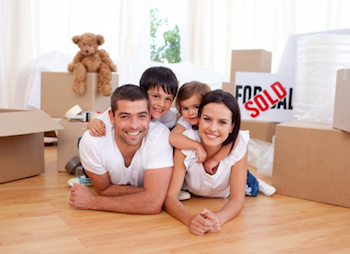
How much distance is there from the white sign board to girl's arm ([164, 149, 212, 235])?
1.23m

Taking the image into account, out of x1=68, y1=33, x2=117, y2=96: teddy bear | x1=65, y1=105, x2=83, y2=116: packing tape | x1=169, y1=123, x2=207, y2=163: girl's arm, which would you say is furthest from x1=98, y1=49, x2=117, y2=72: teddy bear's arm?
x1=169, y1=123, x2=207, y2=163: girl's arm

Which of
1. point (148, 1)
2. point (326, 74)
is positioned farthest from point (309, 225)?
point (148, 1)

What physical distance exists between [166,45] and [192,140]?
390cm

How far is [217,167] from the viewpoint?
137cm

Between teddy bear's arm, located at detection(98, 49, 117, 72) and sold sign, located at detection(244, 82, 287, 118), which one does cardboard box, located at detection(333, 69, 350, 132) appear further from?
teddy bear's arm, located at detection(98, 49, 117, 72)

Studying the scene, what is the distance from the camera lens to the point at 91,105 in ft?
6.79

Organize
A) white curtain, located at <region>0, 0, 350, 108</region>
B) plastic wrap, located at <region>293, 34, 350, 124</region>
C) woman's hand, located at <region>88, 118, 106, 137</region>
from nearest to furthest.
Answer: woman's hand, located at <region>88, 118, 106, 137</region> < plastic wrap, located at <region>293, 34, 350, 124</region> < white curtain, located at <region>0, 0, 350, 108</region>

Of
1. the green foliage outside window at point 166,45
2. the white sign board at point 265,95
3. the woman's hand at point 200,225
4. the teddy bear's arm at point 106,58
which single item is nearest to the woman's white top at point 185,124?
the woman's hand at point 200,225

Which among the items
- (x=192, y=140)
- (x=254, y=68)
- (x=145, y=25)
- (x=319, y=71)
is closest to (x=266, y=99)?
(x=254, y=68)

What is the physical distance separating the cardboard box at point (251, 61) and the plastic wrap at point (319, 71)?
1.90 ft

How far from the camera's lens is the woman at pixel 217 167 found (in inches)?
48.3

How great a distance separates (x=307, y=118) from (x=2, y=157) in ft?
5.31

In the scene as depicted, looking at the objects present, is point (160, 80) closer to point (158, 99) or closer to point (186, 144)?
point (158, 99)

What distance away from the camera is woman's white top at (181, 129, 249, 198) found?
134 cm
